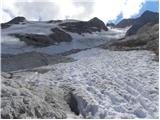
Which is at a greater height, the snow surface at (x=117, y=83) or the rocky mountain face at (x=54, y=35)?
the rocky mountain face at (x=54, y=35)

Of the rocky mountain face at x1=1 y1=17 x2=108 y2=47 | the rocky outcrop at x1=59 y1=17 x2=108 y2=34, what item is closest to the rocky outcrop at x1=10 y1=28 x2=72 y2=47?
the rocky mountain face at x1=1 y1=17 x2=108 y2=47

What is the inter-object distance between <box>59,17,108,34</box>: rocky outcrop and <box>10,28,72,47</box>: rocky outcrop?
11.3m

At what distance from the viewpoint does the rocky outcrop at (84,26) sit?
287ft

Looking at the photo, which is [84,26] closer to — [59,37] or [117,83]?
[59,37]

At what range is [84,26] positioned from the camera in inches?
3706

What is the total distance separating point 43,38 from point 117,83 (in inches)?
2070

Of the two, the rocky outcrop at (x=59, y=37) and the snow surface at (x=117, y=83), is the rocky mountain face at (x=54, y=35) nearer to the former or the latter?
the rocky outcrop at (x=59, y=37)

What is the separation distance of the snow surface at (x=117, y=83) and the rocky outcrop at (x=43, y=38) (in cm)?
4148

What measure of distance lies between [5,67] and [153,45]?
10.5 meters

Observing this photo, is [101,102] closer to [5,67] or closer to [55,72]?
[55,72]

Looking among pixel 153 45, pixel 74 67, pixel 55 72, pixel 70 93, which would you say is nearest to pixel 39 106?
pixel 70 93

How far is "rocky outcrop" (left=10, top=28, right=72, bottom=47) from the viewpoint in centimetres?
6419

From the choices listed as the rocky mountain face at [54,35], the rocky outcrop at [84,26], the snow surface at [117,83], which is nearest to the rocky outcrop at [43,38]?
the rocky mountain face at [54,35]

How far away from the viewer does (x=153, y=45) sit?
28562 millimetres
